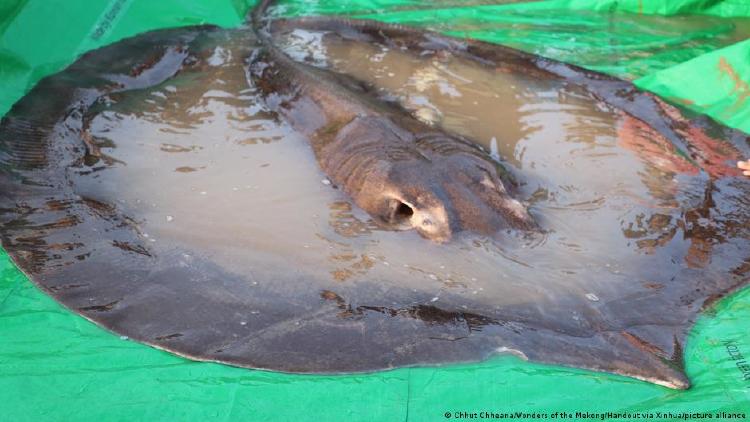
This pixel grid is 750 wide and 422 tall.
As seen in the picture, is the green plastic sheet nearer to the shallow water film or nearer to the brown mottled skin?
the shallow water film

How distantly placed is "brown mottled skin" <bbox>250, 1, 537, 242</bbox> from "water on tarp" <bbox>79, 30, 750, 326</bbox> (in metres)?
0.12

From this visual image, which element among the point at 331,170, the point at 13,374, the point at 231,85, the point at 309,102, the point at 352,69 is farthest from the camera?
the point at 352,69

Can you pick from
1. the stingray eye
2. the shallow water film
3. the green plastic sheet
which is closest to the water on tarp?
the shallow water film

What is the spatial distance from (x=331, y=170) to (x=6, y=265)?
237cm

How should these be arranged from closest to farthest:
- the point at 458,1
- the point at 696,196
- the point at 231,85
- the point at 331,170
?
the point at 696,196 → the point at 331,170 → the point at 231,85 → the point at 458,1

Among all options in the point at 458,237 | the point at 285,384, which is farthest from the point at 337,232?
the point at 285,384

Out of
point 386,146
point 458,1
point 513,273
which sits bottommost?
point 513,273

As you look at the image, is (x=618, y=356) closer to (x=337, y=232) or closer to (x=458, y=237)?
(x=458, y=237)

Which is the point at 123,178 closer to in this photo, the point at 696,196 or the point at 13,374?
the point at 13,374

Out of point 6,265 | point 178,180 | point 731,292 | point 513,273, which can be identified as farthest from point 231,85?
point 731,292

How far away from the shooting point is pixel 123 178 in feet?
16.4

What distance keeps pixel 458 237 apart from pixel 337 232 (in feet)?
2.79

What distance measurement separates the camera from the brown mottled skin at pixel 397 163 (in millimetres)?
A: 4496

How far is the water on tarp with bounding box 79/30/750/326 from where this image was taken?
408 centimetres
